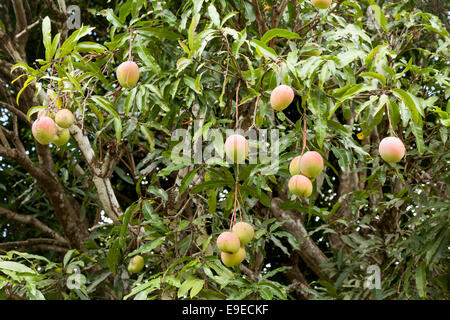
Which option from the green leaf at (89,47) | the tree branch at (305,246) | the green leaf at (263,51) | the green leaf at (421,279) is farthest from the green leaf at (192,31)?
the tree branch at (305,246)

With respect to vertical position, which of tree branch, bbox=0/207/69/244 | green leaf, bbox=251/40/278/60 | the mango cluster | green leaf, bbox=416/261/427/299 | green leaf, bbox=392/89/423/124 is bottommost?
green leaf, bbox=416/261/427/299

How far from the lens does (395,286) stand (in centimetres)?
266

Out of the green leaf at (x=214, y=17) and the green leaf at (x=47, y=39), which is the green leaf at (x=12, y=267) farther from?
the green leaf at (x=214, y=17)

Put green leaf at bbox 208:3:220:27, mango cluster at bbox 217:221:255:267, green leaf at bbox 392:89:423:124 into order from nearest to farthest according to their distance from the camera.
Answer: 1. green leaf at bbox 392:89:423:124
2. mango cluster at bbox 217:221:255:267
3. green leaf at bbox 208:3:220:27

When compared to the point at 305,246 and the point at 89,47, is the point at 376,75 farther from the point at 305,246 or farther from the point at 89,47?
the point at 305,246

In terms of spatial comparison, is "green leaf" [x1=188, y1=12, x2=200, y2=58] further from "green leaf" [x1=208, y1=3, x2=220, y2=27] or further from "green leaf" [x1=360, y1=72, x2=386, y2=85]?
"green leaf" [x1=360, y1=72, x2=386, y2=85]

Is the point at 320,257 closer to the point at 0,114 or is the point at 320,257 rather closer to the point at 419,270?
the point at 419,270

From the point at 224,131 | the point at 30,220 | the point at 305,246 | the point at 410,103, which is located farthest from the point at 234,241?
the point at 30,220

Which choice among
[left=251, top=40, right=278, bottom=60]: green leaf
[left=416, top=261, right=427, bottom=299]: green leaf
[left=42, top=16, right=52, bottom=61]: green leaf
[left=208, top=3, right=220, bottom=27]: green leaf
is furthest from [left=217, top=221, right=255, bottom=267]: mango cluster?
[left=416, top=261, right=427, bottom=299]: green leaf

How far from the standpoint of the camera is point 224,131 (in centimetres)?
198

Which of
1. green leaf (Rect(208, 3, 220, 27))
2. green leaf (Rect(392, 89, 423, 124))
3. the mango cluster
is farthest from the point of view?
green leaf (Rect(208, 3, 220, 27))

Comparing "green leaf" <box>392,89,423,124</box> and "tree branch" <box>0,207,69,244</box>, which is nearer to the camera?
"green leaf" <box>392,89,423,124</box>

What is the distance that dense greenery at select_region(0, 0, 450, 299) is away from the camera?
176 cm

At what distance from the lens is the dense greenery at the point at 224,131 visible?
1759mm
